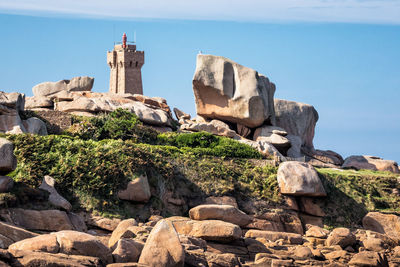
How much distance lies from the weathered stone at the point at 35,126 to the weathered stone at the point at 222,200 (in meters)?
8.31

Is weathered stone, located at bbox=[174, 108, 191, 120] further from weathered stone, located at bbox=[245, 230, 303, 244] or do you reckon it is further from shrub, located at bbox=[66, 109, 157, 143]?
weathered stone, located at bbox=[245, 230, 303, 244]

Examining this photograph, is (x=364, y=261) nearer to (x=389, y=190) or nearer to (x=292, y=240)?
(x=292, y=240)

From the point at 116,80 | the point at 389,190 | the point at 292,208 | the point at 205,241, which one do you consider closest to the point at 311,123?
the point at 389,190

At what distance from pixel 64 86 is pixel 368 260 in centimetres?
2882

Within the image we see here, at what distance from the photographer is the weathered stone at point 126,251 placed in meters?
14.6

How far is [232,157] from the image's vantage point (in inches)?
1117

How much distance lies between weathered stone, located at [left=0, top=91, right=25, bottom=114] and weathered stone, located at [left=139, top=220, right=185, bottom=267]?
15.6 metres

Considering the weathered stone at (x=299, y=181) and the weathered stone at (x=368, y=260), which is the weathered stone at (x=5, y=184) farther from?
the weathered stone at (x=299, y=181)

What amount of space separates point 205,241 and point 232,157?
1083cm

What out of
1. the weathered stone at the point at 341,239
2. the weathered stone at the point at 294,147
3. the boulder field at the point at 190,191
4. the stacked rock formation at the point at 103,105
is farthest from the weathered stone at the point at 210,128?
the weathered stone at the point at 341,239

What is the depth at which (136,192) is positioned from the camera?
74.1ft

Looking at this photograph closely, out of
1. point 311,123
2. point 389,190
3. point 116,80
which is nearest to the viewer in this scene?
point 389,190

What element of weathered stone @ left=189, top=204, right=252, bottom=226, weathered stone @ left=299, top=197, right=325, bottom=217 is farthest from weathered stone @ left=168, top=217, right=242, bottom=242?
weathered stone @ left=299, top=197, right=325, bottom=217

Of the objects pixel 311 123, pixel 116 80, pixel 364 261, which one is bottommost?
pixel 364 261
